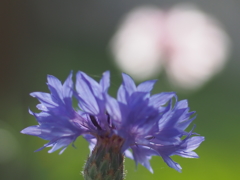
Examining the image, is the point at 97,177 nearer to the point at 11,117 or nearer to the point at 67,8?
the point at 11,117

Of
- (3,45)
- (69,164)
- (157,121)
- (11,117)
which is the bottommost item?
(69,164)

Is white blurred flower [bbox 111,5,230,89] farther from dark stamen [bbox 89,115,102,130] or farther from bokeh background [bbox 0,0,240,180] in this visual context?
dark stamen [bbox 89,115,102,130]

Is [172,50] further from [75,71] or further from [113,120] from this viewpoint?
[113,120]

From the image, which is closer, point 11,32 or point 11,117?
point 11,117

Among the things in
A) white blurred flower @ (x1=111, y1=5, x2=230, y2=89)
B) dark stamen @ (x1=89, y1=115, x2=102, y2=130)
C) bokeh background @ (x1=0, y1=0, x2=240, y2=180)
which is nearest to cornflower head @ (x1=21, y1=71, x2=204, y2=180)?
dark stamen @ (x1=89, y1=115, x2=102, y2=130)

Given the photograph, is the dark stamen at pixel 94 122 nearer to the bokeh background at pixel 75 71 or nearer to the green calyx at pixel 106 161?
the green calyx at pixel 106 161

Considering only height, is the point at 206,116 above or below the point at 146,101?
below

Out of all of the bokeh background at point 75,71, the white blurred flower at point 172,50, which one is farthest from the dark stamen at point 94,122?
the white blurred flower at point 172,50

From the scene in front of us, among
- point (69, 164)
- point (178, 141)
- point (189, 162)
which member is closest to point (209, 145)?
point (189, 162)
